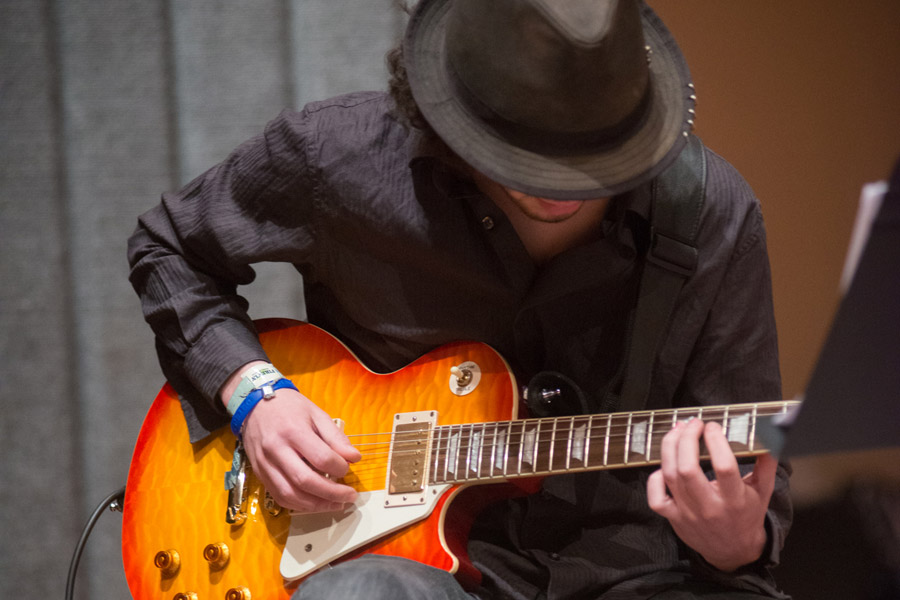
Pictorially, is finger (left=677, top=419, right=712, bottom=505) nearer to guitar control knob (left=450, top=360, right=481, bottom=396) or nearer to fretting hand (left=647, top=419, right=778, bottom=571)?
fretting hand (left=647, top=419, right=778, bottom=571)

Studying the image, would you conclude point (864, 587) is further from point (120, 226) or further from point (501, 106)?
point (120, 226)

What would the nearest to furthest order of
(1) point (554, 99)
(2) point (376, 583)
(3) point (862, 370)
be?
(3) point (862, 370), (1) point (554, 99), (2) point (376, 583)

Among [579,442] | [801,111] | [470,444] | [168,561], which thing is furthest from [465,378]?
[801,111]

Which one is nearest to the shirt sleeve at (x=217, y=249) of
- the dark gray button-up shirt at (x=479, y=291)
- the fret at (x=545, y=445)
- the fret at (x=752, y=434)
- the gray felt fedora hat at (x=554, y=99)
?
the dark gray button-up shirt at (x=479, y=291)

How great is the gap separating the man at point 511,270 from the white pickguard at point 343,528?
0.14 feet

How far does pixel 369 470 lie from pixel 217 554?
0.83 ft

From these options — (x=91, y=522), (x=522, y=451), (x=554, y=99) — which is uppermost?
(x=554, y=99)

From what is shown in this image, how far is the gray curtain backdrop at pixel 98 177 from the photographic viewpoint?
67.7 inches

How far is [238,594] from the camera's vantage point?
111 cm

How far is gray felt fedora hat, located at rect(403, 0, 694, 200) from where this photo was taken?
2.66 ft

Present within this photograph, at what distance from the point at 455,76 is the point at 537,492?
0.59 metres

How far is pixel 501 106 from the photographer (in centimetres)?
85

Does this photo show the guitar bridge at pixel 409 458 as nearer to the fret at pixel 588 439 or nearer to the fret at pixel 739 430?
the fret at pixel 588 439

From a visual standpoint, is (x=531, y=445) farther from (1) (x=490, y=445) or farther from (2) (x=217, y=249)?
(2) (x=217, y=249)
